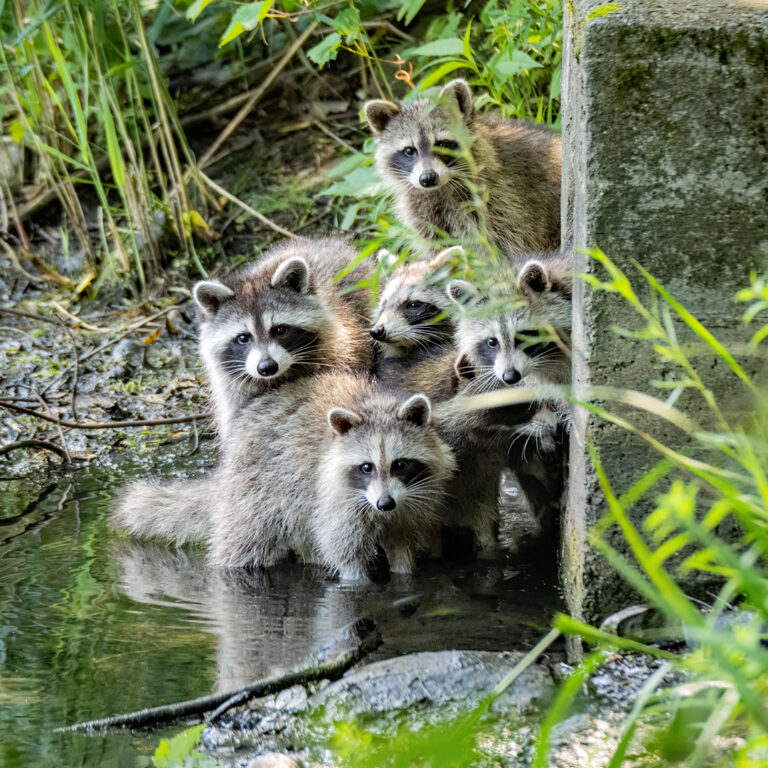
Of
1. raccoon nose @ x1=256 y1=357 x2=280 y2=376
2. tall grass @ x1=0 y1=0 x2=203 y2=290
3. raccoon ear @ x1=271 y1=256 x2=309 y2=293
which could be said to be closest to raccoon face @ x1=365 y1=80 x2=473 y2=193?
raccoon ear @ x1=271 y1=256 x2=309 y2=293

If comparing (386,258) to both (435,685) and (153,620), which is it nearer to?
(435,685)

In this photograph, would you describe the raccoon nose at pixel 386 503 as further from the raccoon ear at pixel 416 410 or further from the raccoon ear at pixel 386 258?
the raccoon ear at pixel 386 258

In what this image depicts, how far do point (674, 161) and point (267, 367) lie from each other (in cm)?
198

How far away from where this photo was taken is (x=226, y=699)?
8.04ft

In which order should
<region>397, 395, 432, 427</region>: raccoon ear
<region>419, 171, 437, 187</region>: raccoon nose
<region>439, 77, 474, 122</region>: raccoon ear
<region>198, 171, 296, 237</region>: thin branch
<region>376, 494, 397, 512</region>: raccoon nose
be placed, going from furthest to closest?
<region>198, 171, 296, 237</region>: thin branch → <region>419, 171, 437, 187</region>: raccoon nose → <region>439, 77, 474, 122</region>: raccoon ear → <region>397, 395, 432, 427</region>: raccoon ear → <region>376, 494, 397, 512</region>: raccoon nose

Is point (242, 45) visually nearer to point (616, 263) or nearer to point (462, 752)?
point (616, 263)

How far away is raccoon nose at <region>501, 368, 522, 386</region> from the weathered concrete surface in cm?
72

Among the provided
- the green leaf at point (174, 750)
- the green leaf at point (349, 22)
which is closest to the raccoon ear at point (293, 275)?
the green leaf at point (349, 22)

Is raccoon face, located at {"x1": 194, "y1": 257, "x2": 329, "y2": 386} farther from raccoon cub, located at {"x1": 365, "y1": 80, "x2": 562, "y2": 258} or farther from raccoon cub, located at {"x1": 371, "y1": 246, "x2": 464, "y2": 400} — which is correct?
raccoon cub, located at {"x1": 365, "y1": 80, "x2": 562, "y2": 258}

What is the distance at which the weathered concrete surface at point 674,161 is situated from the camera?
2.45 metres

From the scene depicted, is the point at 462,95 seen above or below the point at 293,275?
above

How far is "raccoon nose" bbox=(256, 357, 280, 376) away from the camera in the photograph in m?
4.04

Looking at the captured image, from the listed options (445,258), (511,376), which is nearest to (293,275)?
(445,258)

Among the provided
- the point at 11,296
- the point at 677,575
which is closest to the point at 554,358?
the point at 677,575
